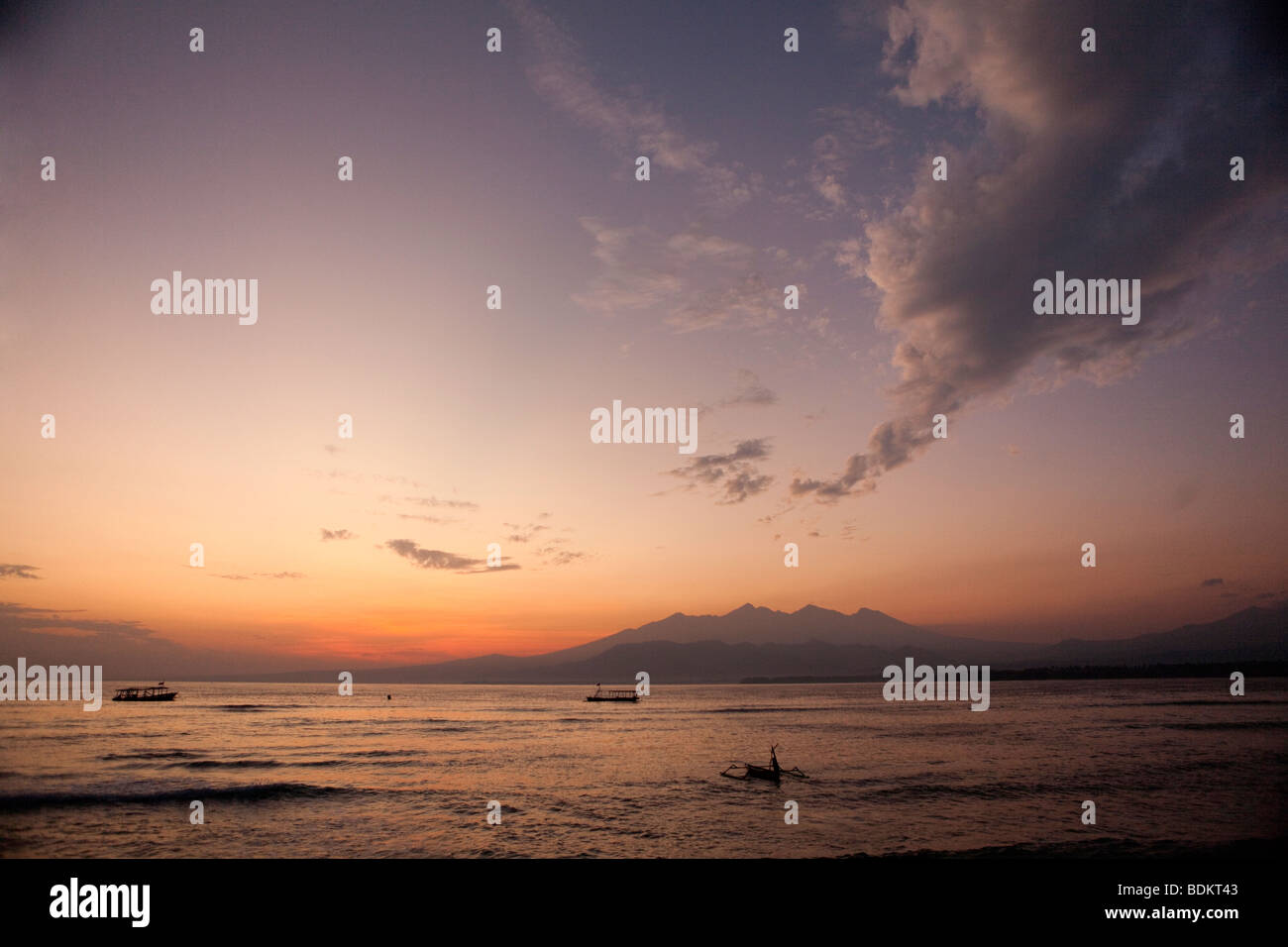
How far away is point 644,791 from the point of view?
2881 centimetres

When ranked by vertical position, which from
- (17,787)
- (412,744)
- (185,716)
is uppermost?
(17,787)

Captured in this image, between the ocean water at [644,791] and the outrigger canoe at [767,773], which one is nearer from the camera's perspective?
the ocean water at [644,791]

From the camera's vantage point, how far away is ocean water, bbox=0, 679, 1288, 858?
20.3 m

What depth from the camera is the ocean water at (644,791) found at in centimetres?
2033

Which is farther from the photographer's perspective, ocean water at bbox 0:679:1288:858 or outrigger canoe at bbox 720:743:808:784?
outrigger canoe at bbox 720:743:808:784

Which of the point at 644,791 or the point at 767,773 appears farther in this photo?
the point at 767,773

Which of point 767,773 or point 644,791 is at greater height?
point 644,791

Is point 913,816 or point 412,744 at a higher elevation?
point 913,816
